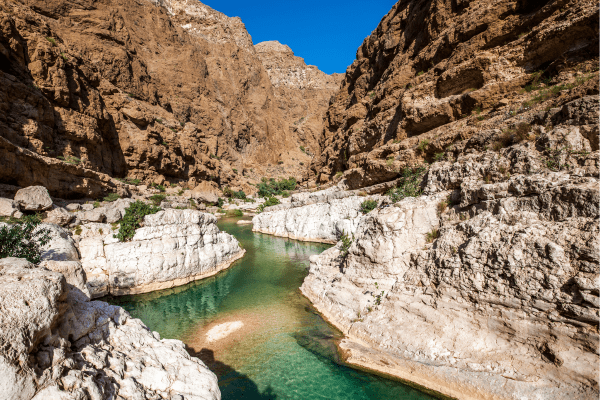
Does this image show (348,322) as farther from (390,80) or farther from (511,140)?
(390,80)

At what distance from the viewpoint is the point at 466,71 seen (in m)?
18.9

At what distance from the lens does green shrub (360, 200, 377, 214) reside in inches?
922

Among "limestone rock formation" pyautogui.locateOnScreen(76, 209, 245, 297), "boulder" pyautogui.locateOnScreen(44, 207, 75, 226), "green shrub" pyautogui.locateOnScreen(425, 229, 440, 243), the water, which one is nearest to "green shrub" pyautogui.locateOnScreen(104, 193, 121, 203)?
"boulder" pyautogui.locateOnScreen(44, 207, 75, 226)

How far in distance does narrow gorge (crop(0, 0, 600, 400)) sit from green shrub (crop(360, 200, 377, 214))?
1.13 meters

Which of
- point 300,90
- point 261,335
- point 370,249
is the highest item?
point 300,90

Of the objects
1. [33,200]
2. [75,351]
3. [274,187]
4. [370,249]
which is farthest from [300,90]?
[75,351]

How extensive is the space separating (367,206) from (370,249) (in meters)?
13.8

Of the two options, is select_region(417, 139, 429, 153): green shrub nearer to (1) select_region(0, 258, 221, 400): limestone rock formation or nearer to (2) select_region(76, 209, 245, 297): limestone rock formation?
(2) select_region(76, 209, 245, 297): limestone rock formation

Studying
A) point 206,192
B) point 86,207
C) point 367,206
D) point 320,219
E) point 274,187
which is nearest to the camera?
point 86,207

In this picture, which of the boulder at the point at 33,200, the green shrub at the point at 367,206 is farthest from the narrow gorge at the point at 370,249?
the green shrub at the point at 367,206

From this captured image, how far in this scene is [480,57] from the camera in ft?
58.7

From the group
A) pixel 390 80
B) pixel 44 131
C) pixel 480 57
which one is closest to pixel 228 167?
pixel 44 131

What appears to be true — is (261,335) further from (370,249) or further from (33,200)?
(33,200)

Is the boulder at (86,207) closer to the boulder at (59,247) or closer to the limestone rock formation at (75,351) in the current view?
the boulder at (59,247)
